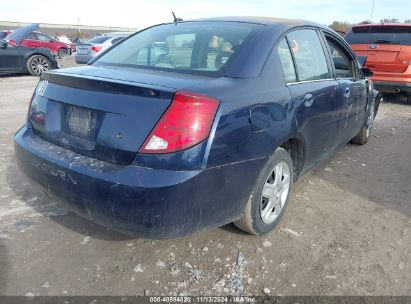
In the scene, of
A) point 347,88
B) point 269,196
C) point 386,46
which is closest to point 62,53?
point 386,46

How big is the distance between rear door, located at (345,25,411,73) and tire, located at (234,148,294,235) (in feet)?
19.2

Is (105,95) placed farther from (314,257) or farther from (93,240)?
(314,257)

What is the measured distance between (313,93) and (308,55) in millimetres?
409

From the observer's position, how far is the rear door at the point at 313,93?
3061 millimetres

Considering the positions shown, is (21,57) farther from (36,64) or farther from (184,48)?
(184,48)

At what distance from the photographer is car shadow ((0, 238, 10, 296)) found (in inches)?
94.5

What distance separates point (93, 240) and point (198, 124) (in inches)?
53.6

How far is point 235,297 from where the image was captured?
237cm

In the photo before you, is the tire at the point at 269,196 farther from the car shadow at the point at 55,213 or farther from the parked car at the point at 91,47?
the parked car at the point at 91,47

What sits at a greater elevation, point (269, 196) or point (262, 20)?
point (262, 20)

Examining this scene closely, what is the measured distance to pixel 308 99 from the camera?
3.11m

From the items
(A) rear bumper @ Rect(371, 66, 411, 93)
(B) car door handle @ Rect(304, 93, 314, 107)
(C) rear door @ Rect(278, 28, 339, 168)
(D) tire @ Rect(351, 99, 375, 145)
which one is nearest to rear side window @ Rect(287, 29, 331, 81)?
(C) rear door @ Rect(278, 28, 339, 168)

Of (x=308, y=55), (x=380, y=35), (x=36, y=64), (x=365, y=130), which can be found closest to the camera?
(x=308, y=55)

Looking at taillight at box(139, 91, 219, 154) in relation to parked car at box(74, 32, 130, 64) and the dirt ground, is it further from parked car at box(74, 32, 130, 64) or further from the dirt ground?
parked car at box(74, 32, 130, 64)
